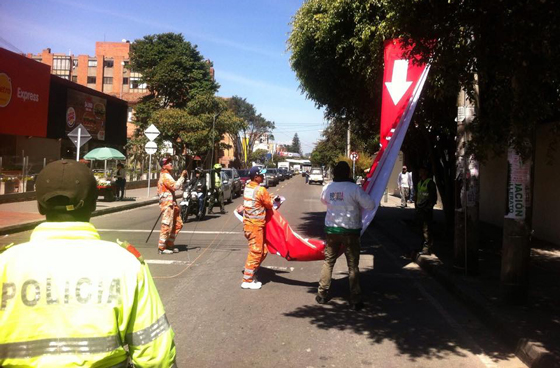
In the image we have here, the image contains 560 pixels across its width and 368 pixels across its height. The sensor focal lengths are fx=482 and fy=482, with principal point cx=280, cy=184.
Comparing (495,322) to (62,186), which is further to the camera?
(495,322)

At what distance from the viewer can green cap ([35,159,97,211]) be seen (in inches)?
76.3

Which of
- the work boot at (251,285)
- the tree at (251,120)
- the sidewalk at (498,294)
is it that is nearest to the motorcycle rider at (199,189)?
the sidewalk at (498,294)

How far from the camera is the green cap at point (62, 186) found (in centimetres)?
194

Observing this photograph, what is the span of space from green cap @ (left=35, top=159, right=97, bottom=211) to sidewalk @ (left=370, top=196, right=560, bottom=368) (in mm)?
4346

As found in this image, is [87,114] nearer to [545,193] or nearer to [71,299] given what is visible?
[545,193]

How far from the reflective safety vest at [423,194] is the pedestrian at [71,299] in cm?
854

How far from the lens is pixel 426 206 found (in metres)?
9.77

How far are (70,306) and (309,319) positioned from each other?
176 inches

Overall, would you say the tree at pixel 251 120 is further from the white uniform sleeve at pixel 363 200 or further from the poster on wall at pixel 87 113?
the white uniform sleeve at pixel 363 200

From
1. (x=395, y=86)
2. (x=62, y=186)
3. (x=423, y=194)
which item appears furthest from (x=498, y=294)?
(x=62, y=186)

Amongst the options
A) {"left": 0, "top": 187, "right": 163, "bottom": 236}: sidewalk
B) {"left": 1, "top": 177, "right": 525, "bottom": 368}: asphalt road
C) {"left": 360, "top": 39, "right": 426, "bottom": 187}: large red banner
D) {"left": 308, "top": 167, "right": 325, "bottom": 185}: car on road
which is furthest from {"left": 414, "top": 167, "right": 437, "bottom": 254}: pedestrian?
{"left": 308, "top": 167, "right": 325, "bottom": 185}: car on road

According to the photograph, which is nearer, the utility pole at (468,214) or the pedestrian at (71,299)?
the pedestrian at (71,299)

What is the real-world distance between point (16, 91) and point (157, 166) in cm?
1384

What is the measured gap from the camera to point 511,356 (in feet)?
16.3
